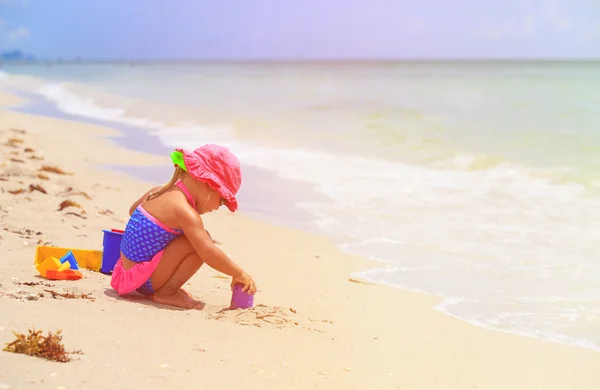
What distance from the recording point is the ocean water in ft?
16.5

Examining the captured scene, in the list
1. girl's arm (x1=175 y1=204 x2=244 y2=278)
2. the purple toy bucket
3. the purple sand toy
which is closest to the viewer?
girl's arm (x1=175 y1=204 x2=244 y2=278)

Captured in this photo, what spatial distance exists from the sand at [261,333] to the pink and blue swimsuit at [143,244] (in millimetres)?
113

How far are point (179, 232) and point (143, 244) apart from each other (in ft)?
0.64

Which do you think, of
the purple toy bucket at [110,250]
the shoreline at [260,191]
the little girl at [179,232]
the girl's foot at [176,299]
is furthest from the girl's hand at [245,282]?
the shoreline at [260,191]

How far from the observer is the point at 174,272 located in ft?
12.7

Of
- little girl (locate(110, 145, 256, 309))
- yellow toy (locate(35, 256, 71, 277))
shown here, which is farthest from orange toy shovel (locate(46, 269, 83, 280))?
little girl (locate(110, 145, 256, 309))

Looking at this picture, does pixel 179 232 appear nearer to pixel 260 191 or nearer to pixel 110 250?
pixel 110 250

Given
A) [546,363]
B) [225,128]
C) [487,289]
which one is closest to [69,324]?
[546,363]

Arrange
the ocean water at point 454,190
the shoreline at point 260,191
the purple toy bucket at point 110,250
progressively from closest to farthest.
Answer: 1. the purple toy bucket at point 110,250
2. the shoreline at point 260,191
3. the ocean water at point 454,190

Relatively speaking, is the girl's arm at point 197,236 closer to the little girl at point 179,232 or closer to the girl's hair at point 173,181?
the little girl at point 179,232

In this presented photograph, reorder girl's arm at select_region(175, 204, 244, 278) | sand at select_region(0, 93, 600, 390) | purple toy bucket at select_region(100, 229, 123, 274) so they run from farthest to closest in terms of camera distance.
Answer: purple toy bucket at select_region(100, 229, 123, 274), girl's arm at select_region(175, 204, 244, 278), sand at select_region(0, 93, 600, 390)

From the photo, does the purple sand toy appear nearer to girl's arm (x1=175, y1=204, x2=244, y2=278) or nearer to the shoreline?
girl's arm (x1=175, y1=204, x2=244, y2=278)

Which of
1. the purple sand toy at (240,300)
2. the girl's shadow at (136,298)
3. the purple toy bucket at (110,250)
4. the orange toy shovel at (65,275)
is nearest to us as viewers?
the girl's shadow at (136,298)

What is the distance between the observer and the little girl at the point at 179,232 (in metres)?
3.74
